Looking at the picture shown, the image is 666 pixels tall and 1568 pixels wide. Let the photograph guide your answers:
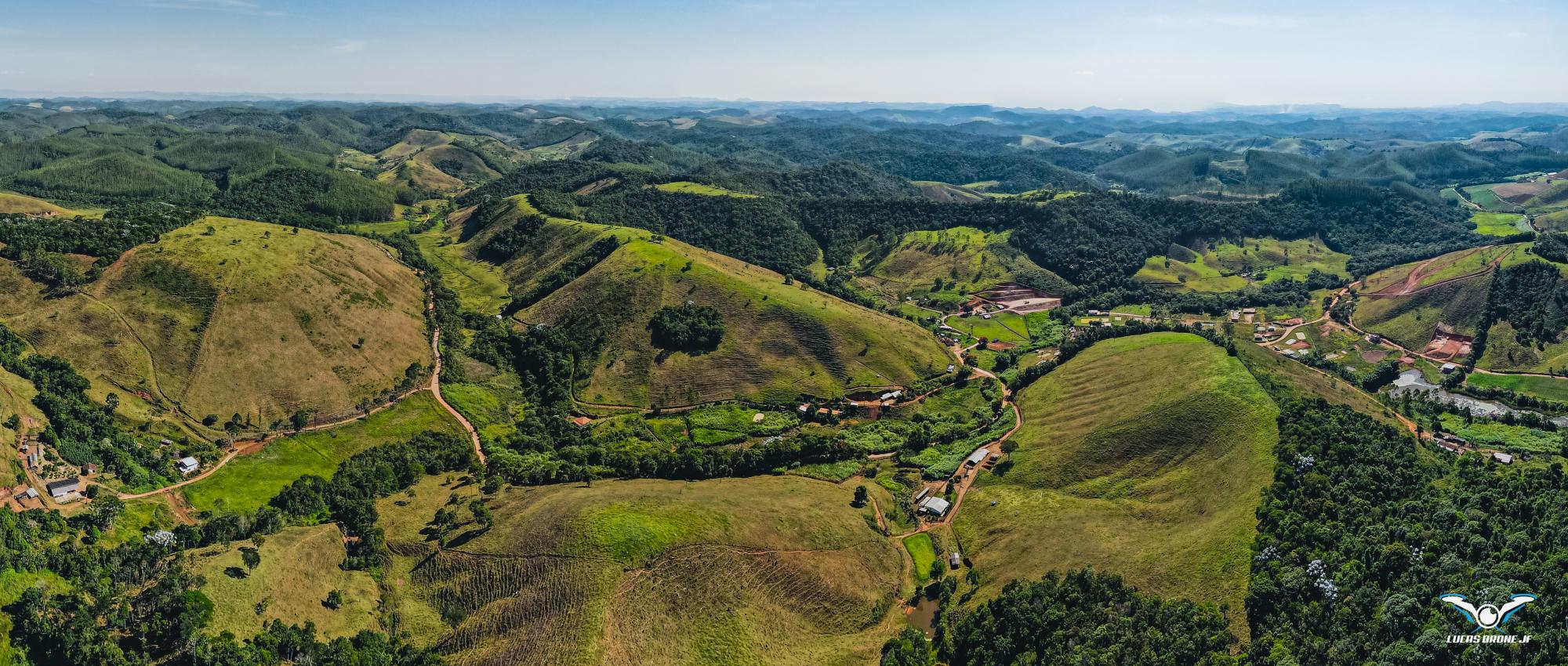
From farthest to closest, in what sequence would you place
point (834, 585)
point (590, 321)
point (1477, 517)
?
point (590, 321)
point (834, 585)
point (1477, 517)

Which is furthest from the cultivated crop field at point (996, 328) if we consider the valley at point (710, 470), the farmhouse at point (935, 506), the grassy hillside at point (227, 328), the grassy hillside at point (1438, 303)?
the grassy hillside at point (227, 328)

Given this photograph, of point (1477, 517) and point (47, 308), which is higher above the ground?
point (47, 308)

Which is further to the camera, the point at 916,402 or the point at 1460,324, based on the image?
the point at 1460,324

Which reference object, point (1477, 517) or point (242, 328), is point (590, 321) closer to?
point (242, 328)

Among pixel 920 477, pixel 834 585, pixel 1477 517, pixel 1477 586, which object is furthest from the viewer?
pixel 920 477

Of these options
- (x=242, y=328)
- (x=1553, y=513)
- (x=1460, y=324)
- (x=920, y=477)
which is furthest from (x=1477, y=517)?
(x=242, y=328)

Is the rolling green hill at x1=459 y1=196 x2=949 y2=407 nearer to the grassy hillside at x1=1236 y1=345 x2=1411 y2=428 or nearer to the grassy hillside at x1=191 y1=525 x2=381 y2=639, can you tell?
the grassy hillside at x1=1236 y1=345 x2=1411 y2=428

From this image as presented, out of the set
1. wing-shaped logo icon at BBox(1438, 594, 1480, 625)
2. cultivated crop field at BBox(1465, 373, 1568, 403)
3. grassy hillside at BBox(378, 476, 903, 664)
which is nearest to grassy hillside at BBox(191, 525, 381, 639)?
grassy hillside at BBox(378, 476, 903, 664)
